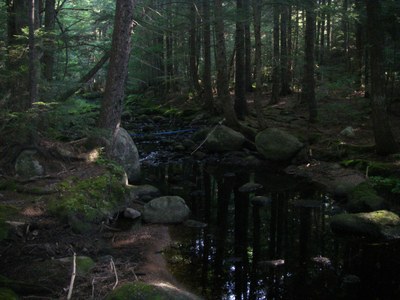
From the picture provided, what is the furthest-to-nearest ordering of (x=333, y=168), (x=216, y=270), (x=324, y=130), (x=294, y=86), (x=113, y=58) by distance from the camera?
(x=294, y=86)
(x=324, y=130)
(x=333, y=168)
(x=113, y=58)
(x=216, y=270)

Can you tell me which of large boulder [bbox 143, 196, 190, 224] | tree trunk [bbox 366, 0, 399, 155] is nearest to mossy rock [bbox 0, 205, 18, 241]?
large boulder [bbox 143, 196, 190, 224]

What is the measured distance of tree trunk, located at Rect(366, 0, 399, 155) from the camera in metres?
12.2

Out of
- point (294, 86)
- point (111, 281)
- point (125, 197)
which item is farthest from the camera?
point (294, 86)

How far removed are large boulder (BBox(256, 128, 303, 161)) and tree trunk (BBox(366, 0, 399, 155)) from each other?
293 centimetres

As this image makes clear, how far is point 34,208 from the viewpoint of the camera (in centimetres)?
760

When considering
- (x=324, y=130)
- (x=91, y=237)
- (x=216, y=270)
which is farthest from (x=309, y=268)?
(x=324, y=130)

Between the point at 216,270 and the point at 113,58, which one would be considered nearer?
the point at 216,270

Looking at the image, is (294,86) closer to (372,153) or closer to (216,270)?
(372,153)

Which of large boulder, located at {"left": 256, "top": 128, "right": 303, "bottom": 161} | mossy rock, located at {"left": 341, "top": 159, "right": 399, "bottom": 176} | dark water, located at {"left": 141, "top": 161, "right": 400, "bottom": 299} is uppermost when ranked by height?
large boulder, located at {"left": 256, "top": 128, "right": 303, "bottom": 161}

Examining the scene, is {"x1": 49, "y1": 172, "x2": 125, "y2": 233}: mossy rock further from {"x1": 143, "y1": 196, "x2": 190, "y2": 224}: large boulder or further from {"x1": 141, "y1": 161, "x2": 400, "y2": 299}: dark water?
{"x1": 141, "y1": 161, "x2": 400, "y2": 299}: dark water

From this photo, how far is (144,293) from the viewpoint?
15.1 ft

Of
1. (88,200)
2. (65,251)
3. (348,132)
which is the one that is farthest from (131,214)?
(348,132)

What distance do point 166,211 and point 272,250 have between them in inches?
105

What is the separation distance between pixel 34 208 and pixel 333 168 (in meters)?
9.28
